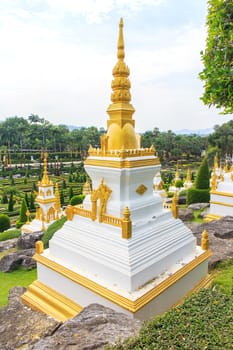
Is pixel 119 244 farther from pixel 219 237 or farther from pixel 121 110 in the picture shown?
pixel 219 237

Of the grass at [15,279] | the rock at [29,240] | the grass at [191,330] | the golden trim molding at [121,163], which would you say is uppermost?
the golden trim molding at [121,163]

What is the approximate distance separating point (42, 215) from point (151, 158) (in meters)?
14.5

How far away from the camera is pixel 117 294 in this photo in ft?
22.0

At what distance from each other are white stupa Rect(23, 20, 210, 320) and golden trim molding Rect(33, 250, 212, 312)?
0.03 m

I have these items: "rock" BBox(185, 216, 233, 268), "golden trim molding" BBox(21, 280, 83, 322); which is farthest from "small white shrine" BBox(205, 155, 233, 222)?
"golden trim molding" BBox(21, 280, 83, 322)

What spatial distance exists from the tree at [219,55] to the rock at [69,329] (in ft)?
18.9

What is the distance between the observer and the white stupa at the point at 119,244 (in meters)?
7.08

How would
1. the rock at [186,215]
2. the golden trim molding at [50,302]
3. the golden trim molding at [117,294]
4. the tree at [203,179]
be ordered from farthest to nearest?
the tree at [203,179] → the rock at [186,215] → the golden trim molding at [50,302] → the golden trim molding at [117,294]

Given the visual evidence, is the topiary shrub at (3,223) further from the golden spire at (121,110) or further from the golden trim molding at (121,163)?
the golden spire at (121,110)

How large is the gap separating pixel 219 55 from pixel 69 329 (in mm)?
7243

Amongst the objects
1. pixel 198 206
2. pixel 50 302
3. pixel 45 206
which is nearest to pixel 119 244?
pixel 50 302

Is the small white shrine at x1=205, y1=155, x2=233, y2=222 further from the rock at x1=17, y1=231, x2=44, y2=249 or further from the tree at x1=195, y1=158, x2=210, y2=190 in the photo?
the rock at x1=17, y1=231, x2=44, y2=249

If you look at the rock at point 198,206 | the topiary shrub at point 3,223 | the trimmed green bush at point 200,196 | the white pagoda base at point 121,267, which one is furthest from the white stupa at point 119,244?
the topiary shrub at point 3,223

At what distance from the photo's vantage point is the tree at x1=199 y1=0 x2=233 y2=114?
6.17 meters
